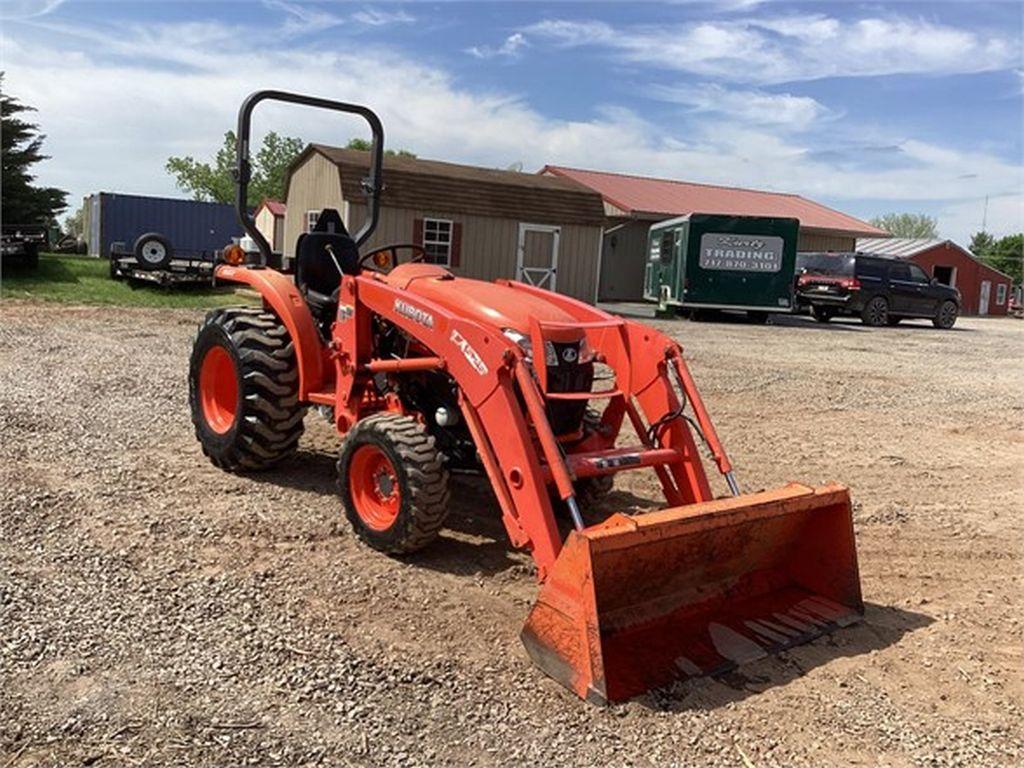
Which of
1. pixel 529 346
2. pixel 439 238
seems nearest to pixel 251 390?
pixel 529 346

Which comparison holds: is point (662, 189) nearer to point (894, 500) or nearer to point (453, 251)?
point (453, 251)

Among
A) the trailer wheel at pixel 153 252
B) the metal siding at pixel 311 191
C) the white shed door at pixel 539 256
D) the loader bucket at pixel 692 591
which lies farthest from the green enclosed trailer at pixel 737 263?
the loader bucket at pixel 692 591

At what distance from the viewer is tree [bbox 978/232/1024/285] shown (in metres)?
63.0

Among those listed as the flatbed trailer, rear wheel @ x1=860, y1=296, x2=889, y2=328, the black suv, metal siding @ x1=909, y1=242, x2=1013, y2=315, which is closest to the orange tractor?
the flatbed trailer

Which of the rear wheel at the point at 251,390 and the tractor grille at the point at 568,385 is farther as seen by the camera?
the rear wheel at the point at 251,390

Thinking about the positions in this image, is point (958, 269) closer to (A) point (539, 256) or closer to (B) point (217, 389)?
(A) point (539, 256)

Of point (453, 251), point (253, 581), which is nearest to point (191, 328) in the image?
point (453, 251)

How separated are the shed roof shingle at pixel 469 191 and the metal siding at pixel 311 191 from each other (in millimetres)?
264

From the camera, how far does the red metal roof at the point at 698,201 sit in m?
28.9

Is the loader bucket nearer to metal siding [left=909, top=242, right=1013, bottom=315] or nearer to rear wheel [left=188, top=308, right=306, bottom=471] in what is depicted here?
rear wheel [left=188, top=308, right=306, bottom=471]

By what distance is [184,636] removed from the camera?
11.7 ft

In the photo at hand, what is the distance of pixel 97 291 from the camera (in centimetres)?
1727

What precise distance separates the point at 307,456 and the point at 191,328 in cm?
831

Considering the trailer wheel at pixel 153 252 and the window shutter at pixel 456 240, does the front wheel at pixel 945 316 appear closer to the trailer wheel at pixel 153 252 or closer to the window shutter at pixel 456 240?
the window shutter at pixel 456 240
